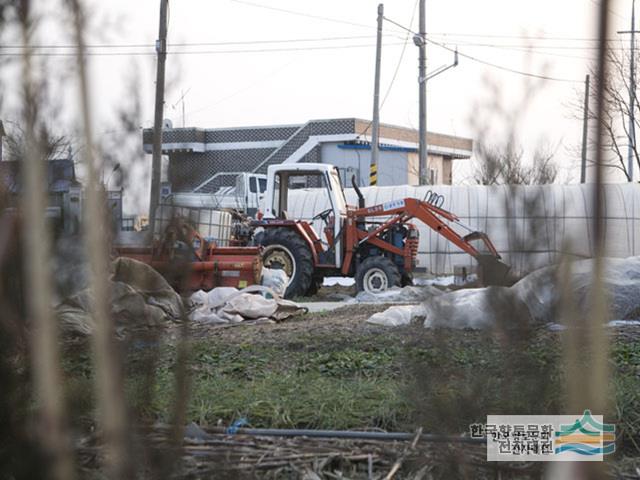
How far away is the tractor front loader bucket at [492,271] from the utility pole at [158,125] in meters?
0.58

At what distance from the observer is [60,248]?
1.40m

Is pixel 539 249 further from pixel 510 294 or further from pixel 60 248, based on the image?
pixel 60 248

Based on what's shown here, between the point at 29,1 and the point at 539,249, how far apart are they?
909mm

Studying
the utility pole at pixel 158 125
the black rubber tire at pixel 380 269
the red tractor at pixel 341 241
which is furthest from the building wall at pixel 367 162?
the utility pole at pixel 158 125

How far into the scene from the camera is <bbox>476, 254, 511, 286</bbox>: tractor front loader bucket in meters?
1.31

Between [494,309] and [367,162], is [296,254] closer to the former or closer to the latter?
[494,309]

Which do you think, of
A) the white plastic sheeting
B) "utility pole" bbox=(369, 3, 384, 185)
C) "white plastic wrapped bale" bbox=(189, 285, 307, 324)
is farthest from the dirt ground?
"utility pole" bbox=(369, 3, 384, 185)

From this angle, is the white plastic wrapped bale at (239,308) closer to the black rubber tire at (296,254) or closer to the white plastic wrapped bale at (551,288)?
the black rubber tire at (296,254)

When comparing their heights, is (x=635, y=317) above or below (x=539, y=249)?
below

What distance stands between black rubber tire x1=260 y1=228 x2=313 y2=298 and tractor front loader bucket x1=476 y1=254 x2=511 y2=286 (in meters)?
13.2

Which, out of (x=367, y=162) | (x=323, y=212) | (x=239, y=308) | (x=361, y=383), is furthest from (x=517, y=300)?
(x=367, y=162)

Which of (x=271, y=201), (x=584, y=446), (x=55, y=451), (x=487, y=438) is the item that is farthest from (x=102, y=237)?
(x=271, y=201)

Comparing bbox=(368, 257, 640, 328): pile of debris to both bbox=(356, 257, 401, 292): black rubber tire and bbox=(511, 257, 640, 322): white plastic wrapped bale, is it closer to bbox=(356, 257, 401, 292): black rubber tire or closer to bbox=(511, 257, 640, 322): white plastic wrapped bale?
bbox=(511, 257, 640, 322): white plastic wrapped bale

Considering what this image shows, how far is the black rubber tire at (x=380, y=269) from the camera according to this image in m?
14.5
